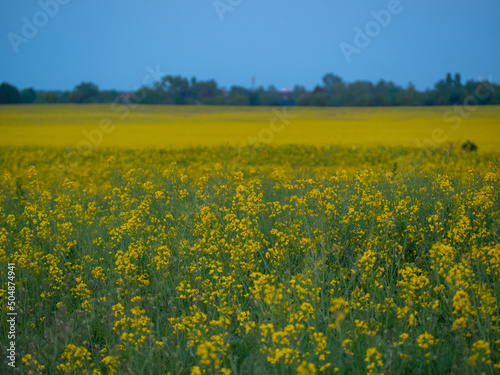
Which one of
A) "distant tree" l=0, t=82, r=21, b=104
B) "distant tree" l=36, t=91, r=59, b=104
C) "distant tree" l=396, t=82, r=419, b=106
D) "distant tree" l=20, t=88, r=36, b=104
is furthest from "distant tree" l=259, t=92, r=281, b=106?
"distant tree" l=0, t=82, r=21, b=104

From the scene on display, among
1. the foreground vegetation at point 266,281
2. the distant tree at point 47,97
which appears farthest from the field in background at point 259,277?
the distant tree at point 47,97

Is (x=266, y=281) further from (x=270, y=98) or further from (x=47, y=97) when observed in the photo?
(x=47, y=97)

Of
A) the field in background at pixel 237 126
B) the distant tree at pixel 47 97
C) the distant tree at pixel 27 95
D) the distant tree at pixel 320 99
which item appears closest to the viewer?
the field in background at pixel 237 126

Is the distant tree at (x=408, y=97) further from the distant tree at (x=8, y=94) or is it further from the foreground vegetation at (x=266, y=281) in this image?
the foreground vegetation at (x=266, y=281)

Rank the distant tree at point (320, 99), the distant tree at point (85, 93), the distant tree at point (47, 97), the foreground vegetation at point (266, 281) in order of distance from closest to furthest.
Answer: the foreground vegetation at point (266, 281) < the distant tree at point (85, 93) < the distant tree at point (47, 97) < the distant tree at point (320, 99)

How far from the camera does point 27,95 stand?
32.8 m

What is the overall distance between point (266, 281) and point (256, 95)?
34.5 m

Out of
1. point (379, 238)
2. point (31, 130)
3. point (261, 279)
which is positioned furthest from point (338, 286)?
point (31, 130)

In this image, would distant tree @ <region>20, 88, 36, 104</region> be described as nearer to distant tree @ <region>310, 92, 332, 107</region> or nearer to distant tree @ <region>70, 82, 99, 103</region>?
distant tree @ <region>70, 82, 99, 103</region>

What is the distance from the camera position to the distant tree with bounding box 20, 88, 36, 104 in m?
32.3

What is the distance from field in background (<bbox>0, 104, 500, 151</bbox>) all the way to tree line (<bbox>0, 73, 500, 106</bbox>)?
0.71 meters

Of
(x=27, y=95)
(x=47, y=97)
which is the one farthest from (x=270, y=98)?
(x=27, y=95)

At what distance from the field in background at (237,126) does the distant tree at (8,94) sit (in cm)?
62

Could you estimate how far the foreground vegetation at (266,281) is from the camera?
2.91 m
